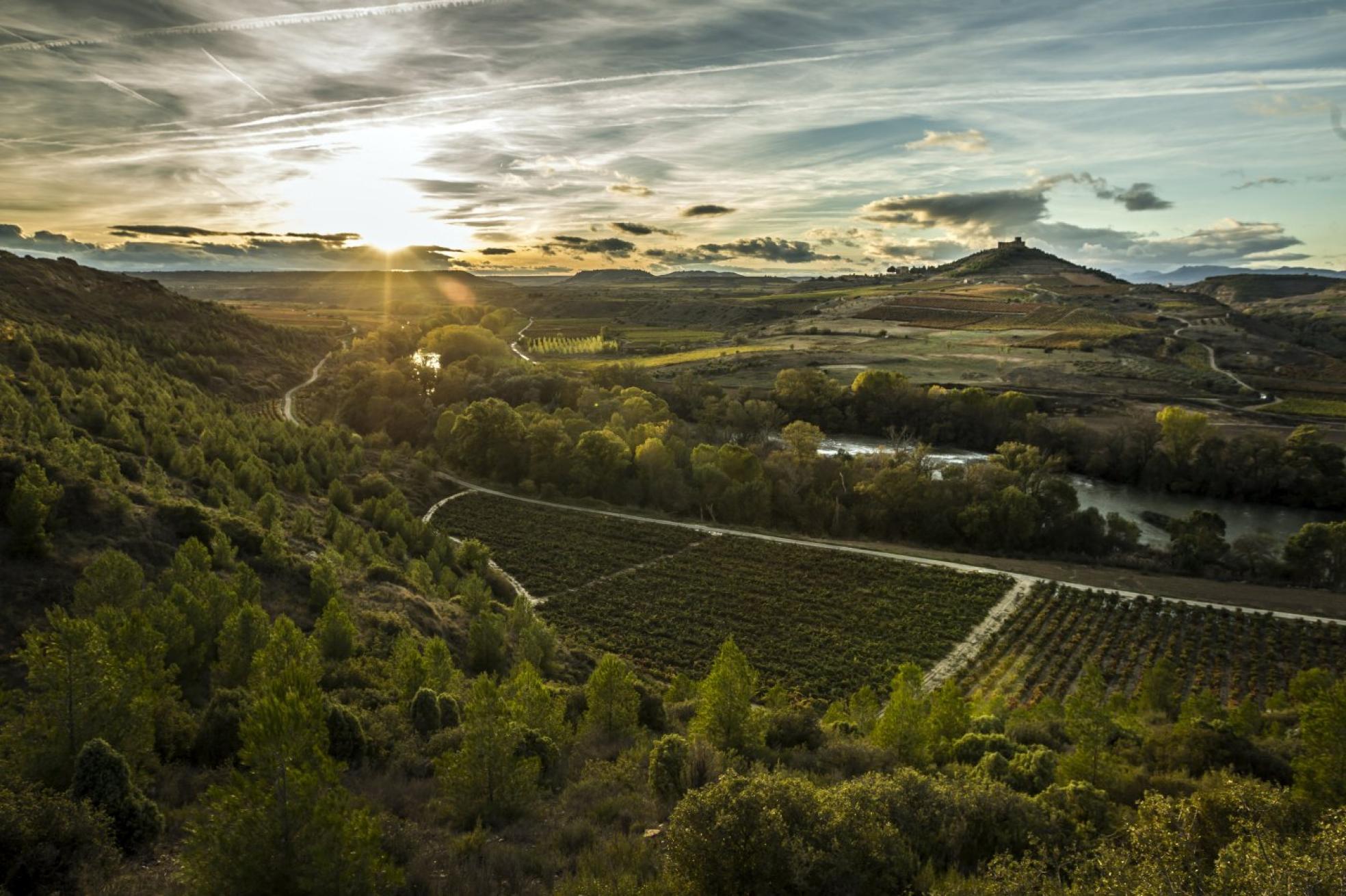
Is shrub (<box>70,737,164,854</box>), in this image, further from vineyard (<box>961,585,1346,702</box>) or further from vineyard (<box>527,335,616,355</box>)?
vineyard (<box>527,335,616,355</box>)

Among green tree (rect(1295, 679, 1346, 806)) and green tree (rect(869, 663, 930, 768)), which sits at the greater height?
green tree (rect(1295, 679, 1346, 806))

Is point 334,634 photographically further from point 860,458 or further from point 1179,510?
point 1179,510

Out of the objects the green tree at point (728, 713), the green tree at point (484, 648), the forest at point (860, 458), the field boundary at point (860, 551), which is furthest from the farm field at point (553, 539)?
the green tree at point (728, 713)

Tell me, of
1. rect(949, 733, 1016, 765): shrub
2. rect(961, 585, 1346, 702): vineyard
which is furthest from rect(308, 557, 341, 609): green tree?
rect(961, 585, 1346, 702): vineyard

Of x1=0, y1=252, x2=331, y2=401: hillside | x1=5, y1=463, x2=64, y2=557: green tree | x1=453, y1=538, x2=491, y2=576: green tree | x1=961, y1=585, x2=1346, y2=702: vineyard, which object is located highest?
x1=0, y1=252, x2=331, y2=401: hillside

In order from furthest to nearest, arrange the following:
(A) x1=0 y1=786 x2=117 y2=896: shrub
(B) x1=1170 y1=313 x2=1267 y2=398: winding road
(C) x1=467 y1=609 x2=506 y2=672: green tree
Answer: (B) x1=1170 y1=313 x2=1267 y2=398: winding road, (C) x1=467 y1=609 x2=506 y2=672: green tree, (A) x1=0 y1=786 x2=117 y2=896: shrub

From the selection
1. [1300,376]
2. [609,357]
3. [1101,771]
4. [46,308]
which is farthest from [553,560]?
[1300,376]

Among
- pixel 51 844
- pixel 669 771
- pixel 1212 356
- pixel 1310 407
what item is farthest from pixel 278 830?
pixel 1212 356
